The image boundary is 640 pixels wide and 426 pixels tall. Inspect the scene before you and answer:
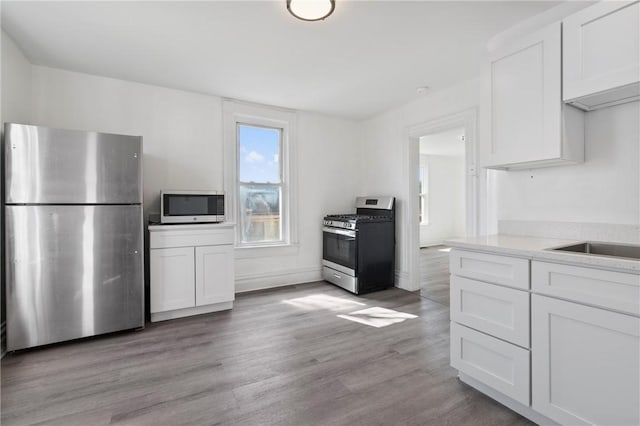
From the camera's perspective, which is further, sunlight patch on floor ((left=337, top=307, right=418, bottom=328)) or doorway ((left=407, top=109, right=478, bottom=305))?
doorway ((left=407, top=109, right=478, bottom=305))

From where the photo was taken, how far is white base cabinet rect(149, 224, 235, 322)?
2.84 meters

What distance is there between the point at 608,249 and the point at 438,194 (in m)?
6.62

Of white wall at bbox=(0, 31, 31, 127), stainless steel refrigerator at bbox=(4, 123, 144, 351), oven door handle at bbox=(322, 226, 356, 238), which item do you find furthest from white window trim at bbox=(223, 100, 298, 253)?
white wall at bbox=(0, 31, 31, 127)

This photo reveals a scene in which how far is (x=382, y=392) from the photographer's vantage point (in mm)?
1795

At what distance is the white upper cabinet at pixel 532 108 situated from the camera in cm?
179

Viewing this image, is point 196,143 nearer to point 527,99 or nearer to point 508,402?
point 527,99

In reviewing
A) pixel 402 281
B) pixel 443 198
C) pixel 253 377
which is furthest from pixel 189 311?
pixel 443 198

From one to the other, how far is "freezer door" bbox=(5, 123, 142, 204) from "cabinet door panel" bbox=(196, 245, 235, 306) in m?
0.83

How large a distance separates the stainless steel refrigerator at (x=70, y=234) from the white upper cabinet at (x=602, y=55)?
3.23 meters

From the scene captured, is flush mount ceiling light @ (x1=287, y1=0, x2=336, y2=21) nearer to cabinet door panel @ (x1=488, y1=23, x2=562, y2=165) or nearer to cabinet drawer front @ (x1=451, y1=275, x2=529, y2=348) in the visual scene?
cabinet door panel @ (x1=488, y1=23, x2=562, y2=165)

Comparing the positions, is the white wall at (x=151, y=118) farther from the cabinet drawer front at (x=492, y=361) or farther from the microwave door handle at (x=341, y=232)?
the cabinet drawer front at (x=492, y=361)

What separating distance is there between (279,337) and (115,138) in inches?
87.6

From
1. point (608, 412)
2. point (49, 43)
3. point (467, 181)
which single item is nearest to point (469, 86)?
point (467, 181)

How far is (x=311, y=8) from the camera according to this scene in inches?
74.0
